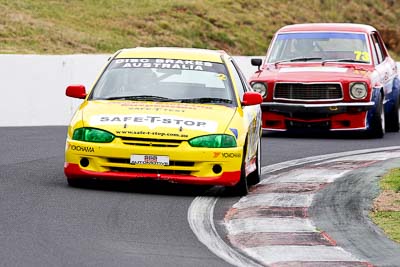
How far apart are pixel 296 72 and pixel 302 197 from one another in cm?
782

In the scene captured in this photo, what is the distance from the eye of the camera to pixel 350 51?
20.3 meters

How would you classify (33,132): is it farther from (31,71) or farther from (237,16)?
(237,16)

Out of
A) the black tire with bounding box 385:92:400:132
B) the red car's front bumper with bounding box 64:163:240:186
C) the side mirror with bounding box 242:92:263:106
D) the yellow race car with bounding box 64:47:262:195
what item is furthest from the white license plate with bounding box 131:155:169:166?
the black tire with bounding box 385:92:400:132

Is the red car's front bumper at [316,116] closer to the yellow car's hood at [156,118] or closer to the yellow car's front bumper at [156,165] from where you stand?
the yellow car's hood at [156,118]

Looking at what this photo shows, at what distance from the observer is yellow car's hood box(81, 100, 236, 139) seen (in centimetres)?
1170

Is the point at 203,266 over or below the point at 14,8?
over

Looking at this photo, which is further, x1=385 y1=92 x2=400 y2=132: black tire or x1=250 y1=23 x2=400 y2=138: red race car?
x1=385 y1=92 x2=400 y2=132: black tire

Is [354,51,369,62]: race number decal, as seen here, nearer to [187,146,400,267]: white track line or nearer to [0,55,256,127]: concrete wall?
[0,55,256,127]: concrete wall

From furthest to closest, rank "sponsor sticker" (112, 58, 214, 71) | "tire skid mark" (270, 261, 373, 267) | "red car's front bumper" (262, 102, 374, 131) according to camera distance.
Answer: "red car's front bumper" (262, 102, 374, 131) < "sponsor sticker" (112, 58, 214, 71) < "tire skid mark" (270, 261, 373, 267)

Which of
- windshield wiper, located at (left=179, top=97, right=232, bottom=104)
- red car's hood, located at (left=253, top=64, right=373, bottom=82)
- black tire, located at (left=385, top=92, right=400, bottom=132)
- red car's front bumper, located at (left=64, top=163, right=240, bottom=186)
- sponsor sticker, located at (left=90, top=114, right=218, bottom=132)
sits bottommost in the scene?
black tire, located at (left=385, top=92, right=400, bottom=132)

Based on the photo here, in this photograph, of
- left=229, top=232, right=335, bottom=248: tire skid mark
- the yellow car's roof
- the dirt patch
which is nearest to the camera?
left=229, top=232, right=335, bottom=248: tire skid mark

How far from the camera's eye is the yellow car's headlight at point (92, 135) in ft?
38.4

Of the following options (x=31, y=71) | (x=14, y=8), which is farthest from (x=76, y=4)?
(x=31, y=71)

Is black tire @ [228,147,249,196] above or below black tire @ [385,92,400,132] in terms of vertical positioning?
above
